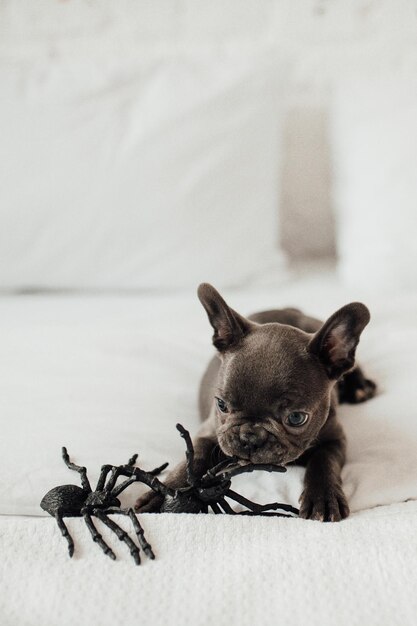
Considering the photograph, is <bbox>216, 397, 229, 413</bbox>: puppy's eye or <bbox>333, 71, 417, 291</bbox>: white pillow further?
<bbox>333, 71, 417, 291</bbox>: white pillow

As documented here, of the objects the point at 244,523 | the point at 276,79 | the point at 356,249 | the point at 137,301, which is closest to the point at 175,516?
the point at 244,523

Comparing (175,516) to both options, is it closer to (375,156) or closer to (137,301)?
(137,301)

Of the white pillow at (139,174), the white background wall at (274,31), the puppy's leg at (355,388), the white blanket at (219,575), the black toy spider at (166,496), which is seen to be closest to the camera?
the white blanket at (219,575)

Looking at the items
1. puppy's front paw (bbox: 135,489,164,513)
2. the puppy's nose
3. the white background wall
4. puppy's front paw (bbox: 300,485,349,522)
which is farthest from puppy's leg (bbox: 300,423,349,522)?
the white background wall

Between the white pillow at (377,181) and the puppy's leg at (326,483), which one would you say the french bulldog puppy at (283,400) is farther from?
the white pillow at (377,181)

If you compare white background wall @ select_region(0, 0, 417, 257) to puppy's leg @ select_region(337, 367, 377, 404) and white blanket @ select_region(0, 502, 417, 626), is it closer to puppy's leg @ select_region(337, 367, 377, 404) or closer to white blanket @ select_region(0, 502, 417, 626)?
puppy's leg @ select_region(337, 367, 377, 404)

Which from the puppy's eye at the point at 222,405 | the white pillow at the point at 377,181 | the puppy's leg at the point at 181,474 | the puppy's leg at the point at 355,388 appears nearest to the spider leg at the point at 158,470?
the puppy's leg at the point at 181,474
